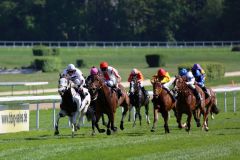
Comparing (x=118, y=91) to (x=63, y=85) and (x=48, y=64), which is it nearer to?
(x=63, y=85)

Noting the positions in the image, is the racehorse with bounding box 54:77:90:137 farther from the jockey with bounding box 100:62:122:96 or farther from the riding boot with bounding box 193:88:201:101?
the riding boot with bounding box 193:88:201:101

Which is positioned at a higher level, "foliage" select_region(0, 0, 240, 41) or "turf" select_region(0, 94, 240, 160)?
"foliage" select_region(0, 0, 240, 41)

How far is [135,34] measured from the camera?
327ft

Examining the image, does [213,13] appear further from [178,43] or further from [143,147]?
[143,147]

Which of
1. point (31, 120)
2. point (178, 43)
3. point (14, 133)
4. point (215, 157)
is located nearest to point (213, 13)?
point (178, 43)

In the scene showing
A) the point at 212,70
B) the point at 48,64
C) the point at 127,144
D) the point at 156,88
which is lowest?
the point at 127,144

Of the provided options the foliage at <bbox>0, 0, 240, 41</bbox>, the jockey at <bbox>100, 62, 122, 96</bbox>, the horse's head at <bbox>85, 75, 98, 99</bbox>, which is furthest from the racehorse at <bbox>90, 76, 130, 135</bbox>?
the foliage at <bbox>0, 0, 240, 41</bbox>

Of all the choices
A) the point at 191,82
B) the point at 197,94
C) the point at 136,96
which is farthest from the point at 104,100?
the point at 136,96

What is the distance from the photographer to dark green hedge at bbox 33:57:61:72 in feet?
207

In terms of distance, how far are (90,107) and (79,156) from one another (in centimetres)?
574

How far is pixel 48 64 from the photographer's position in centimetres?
6325

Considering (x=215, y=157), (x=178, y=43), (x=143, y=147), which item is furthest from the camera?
(x=178, y=43)

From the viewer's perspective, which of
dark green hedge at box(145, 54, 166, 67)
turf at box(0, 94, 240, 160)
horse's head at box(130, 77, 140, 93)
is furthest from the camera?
dark green hedge at box(145, 54, 166, 67)

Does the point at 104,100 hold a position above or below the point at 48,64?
below
